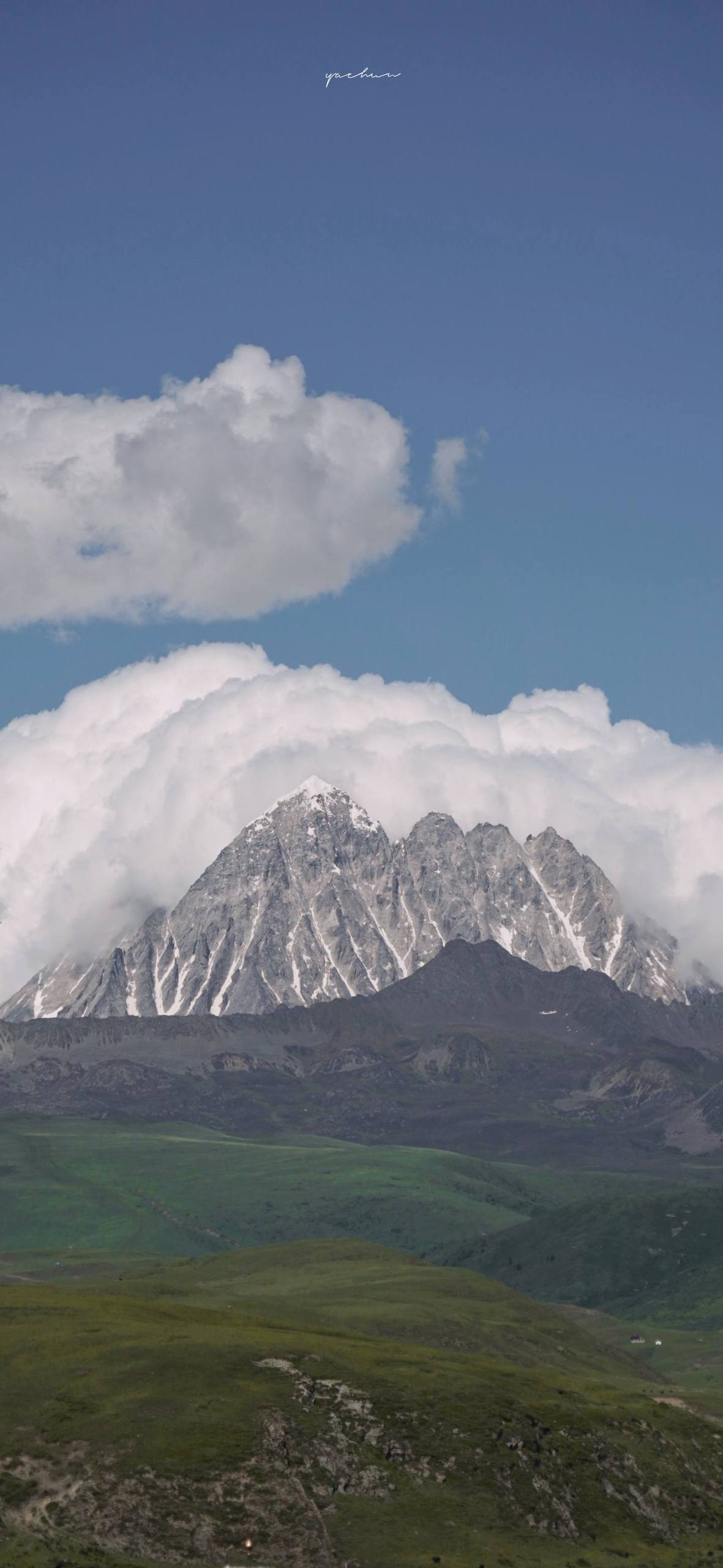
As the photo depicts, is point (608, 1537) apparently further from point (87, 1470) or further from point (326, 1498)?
point (87, 1470)

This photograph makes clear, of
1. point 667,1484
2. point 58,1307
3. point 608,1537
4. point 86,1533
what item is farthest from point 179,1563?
point 58,1307

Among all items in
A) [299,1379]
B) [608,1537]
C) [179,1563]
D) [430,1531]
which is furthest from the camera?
[299,1379]

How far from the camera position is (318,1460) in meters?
139

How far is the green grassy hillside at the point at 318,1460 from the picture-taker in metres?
128

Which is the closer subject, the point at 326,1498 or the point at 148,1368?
the point at 326,1498

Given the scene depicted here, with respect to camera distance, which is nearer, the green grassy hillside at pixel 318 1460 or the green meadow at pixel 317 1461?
the green meadow at pixel 317 1461

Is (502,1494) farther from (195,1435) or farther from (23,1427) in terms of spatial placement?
Result: (23,1427)

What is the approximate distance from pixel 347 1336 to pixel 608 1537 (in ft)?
177

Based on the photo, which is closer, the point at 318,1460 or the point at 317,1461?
the point at 317,1461

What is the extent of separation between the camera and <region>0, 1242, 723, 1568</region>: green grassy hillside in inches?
5054

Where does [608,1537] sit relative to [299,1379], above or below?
below

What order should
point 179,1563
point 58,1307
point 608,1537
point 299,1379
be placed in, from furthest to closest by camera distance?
point 58,1307 → point 299,1379 → point 608,1537 → point 179,1563

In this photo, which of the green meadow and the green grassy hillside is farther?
the green grassy hillside

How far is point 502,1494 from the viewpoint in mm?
142250
